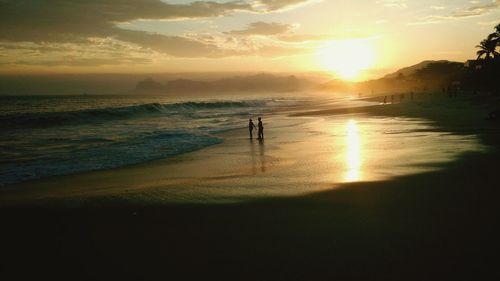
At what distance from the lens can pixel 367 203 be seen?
8883 mm

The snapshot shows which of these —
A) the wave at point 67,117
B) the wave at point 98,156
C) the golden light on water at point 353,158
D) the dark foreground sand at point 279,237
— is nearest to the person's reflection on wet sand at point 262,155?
the golden light on water at point 353,158

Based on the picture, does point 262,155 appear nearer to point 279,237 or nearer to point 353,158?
point 353,158

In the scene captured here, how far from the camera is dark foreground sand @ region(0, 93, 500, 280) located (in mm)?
5781

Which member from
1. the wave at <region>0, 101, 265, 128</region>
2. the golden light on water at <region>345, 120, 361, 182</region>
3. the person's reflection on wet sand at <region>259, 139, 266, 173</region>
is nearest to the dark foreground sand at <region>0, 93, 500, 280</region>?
the golden light on water at <region>345, 120, 361, 182</region>

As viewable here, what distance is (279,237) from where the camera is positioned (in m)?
7.00

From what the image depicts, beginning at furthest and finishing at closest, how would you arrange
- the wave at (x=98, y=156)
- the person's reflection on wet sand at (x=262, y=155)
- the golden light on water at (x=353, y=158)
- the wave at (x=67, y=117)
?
the wave at (x=67, y=117) → the wave at (x=98, y=156) → the person's reflection on wet sand at (x=262, y=155) → the golden light on water at (x=353, y=158)

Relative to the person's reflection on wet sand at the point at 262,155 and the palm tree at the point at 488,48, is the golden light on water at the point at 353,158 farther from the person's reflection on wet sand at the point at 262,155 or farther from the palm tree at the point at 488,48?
the palm tree at the point at 488,48

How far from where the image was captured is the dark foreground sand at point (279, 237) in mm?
5781

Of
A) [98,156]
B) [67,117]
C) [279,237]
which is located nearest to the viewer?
[279,237]

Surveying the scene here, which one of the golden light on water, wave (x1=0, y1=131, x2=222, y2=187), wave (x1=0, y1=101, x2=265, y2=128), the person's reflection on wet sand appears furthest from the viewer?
wave (x1=0, y1=101, x2=265, y2=128)

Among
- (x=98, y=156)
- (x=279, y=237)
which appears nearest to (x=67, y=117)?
(x=98, y=156)

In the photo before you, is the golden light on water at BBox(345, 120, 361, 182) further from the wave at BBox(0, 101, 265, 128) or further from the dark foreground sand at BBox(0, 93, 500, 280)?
the wave at BBox(0, 101, 265, 128)

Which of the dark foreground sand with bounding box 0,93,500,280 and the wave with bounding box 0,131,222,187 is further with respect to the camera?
the wave with bounding box 0,131,222,187

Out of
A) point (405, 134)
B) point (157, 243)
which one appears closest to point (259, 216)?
point (157, 243)
